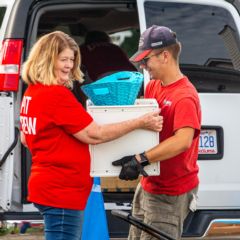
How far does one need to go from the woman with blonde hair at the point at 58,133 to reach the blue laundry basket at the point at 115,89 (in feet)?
0.46

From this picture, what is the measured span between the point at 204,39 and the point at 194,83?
0.31 metres

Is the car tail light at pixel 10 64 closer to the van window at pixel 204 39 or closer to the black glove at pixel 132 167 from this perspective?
the van window at pixel 204 39

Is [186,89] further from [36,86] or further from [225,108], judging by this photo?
[225,108]

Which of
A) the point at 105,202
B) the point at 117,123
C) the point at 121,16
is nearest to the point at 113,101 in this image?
the point at 117,123

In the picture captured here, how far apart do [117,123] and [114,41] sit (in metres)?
3.33

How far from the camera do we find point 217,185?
18.3 feet

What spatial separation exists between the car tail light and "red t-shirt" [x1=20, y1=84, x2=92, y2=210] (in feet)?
3.23

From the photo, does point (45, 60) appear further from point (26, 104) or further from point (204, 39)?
point (204, 39)

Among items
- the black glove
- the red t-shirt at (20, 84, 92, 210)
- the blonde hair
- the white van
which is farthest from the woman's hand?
the white van

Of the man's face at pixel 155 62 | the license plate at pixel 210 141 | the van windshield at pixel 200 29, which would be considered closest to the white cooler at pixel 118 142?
the man's face at pixel 155 62

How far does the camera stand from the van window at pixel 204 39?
5.69 m

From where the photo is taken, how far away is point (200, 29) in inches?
227

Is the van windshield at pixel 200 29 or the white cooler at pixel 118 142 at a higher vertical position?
the van windshield at pixel 200 29

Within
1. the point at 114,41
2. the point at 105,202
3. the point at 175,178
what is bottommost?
the point at 105,202
